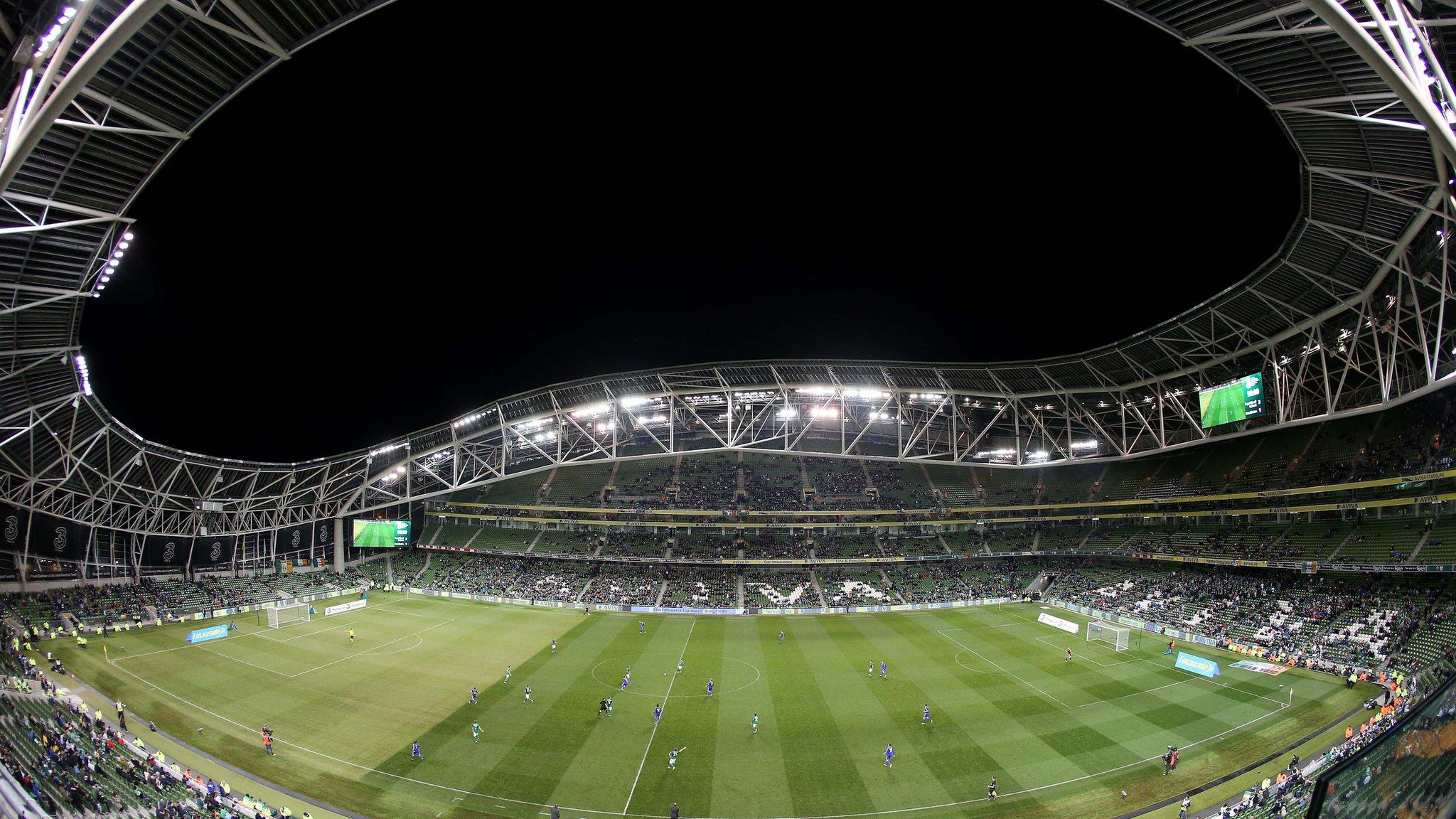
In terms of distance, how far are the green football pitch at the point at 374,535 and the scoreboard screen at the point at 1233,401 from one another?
202ft

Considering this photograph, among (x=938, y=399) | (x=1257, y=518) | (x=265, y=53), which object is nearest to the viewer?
(x=265, y=53)

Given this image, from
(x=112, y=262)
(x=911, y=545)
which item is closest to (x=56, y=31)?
(x=112, y=262)

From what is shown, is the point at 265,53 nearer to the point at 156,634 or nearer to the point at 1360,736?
the point at 1360,736

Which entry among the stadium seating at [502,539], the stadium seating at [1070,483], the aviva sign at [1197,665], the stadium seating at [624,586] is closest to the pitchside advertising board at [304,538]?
the stadium seating at [502,539]

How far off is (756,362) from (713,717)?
74.5 feet

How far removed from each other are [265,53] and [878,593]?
49.6 meters

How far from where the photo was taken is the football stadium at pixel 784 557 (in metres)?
14.9

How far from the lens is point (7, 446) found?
3288cm

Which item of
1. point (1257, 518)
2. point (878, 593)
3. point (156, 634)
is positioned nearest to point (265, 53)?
point (156, 634)

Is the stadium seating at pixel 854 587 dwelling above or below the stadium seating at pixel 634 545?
below

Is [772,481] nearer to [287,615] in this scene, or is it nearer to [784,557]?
[784,557]

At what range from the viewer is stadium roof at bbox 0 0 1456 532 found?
12.1m

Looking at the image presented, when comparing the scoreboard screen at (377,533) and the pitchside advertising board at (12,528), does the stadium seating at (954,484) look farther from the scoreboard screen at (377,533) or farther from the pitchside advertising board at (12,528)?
the pitchside advertising board at (12,528)

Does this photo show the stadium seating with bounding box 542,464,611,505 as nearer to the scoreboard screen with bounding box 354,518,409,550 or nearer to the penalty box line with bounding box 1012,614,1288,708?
the scoreboard screen with bounding box 354,518,409,550
